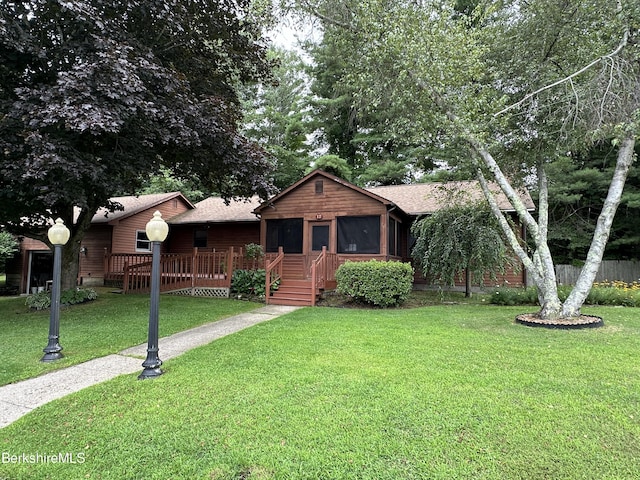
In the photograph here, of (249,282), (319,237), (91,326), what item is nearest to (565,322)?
Result: (319,237)

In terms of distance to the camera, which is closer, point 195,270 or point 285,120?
point 195,270

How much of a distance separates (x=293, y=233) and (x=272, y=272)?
2296 millimetres

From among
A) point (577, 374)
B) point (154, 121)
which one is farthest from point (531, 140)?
point (154, 121)

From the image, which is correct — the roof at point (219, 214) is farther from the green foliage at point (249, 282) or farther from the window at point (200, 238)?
the green foliage at point (249, 282)

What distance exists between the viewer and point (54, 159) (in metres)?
6.07

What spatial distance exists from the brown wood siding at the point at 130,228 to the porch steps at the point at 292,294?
874 centimetres

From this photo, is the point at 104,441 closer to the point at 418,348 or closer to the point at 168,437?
the point at 168,437

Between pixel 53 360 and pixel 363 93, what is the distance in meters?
8.51

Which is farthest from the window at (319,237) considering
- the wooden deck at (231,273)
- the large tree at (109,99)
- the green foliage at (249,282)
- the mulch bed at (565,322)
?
the mulch bed at (565,322)

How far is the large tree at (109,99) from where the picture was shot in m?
6.37

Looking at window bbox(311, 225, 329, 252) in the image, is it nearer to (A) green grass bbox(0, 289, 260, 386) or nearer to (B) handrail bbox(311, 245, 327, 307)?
(B) handrail bbox(311, 245, 327, 307)

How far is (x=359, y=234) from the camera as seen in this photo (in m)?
11.8

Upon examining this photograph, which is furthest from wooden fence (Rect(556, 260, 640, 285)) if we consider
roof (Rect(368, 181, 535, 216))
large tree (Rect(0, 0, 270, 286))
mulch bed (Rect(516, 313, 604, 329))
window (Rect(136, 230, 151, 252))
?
window (Rect(136, 230, 151, 252))

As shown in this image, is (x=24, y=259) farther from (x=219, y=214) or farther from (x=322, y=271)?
(x=322, y=271)
